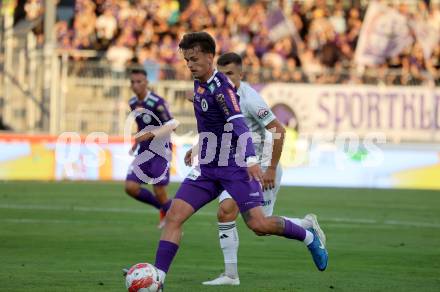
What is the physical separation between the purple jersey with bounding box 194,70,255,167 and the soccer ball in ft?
4.14

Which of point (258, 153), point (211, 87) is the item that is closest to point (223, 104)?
point (211, 87)

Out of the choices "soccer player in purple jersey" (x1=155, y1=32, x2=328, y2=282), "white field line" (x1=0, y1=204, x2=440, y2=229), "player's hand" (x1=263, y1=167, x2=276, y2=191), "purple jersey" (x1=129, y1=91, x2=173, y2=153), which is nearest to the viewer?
"soccer player in purple jersey" (x1=155, y1=32, x2=328, y2=282)

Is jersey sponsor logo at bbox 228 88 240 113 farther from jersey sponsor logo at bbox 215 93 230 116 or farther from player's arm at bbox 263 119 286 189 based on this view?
player's arm at bbox 263 119 286 189

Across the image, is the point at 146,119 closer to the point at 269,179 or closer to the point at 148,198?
the point at 148,198

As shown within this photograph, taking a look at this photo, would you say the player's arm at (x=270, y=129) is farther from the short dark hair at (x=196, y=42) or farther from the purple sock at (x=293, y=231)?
the short dark hair at (x=196, y=42)

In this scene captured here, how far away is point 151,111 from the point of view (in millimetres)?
16250

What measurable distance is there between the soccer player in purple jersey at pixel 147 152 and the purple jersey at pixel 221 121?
6.57 meters

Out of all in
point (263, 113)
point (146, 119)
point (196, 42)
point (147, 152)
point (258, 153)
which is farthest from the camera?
point (147, 152)

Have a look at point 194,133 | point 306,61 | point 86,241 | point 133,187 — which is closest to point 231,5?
point 306,61

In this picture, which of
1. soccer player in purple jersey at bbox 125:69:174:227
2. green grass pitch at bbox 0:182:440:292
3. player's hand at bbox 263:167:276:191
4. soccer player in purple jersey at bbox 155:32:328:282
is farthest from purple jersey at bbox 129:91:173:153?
soccer player in purple jersey at bbox 155:32:328:282

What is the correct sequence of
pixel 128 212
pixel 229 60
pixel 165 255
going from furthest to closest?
1. pixel 128 212
2. pixel 229 60
3. pixel 165 255

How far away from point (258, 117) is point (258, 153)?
2.37 feet

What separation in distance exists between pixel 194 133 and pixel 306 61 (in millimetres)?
4246

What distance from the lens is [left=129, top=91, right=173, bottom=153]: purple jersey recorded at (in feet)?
53.1
